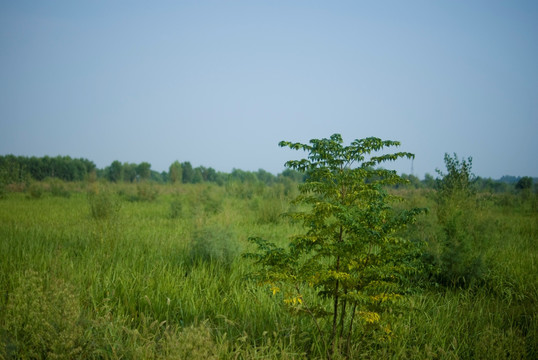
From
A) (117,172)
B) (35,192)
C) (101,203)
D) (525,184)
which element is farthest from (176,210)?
(117,172)

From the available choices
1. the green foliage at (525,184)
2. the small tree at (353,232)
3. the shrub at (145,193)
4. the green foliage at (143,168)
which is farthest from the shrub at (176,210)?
the green foliage at (143,168)

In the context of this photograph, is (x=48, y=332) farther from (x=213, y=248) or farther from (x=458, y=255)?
(x=458, y=255)

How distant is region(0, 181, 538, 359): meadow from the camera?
296 cm

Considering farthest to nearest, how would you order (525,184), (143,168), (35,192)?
(143,168) < (525,184) < (35,192)

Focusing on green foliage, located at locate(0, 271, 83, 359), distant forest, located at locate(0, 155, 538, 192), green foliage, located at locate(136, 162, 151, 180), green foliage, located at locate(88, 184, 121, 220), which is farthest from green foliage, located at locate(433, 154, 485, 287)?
green foliage, located at locate(136, 162, 151, 180)

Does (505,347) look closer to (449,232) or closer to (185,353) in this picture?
(449,232)

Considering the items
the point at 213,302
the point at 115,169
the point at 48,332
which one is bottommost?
the point at 213,302

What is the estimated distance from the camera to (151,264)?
5.43 meters

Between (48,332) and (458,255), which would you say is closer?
(48,332)

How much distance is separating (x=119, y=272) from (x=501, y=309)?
20.4 ft

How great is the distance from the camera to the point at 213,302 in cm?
429

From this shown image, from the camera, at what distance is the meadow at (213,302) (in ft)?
9.73

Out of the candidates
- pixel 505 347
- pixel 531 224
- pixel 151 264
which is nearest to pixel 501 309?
pixel 505 347

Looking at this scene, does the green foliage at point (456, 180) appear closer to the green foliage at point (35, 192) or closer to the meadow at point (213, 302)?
the meadow at point (213, 302)
